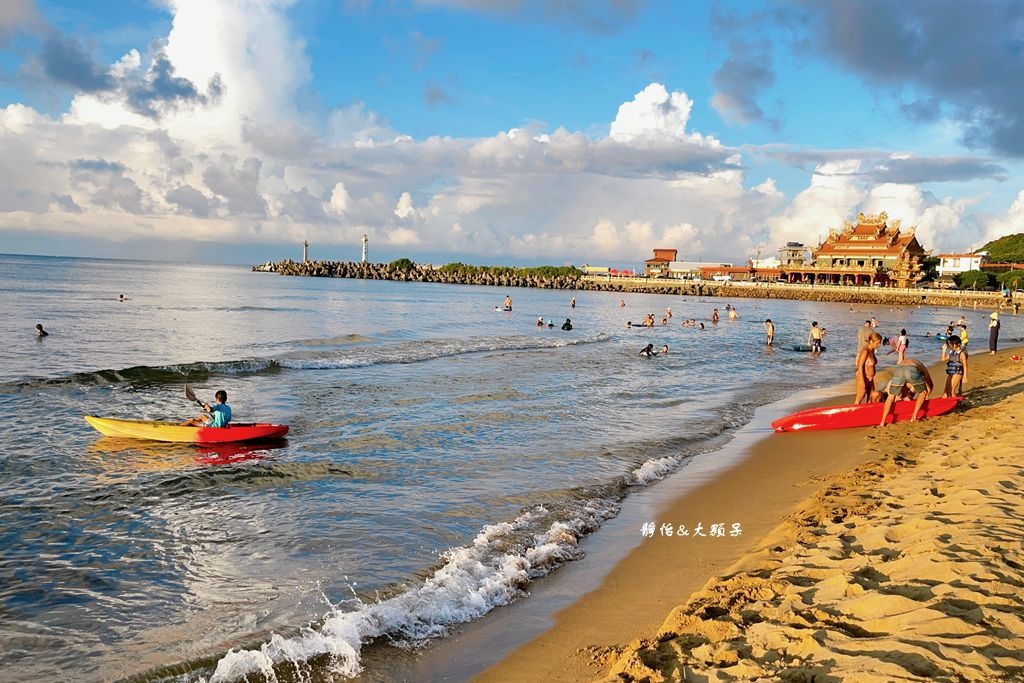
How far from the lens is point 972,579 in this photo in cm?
470

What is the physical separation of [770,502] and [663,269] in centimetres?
13663

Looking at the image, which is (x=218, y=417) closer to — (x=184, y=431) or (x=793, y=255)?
(x=184, y=431)

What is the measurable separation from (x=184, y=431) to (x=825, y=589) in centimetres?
1132

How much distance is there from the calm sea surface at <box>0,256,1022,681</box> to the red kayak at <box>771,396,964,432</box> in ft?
4.71

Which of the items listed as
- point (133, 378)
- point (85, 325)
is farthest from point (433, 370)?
point (85, 325)

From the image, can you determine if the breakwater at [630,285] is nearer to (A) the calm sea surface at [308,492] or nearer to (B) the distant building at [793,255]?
(B) the distant building at [793,255]

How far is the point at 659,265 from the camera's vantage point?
464 feet

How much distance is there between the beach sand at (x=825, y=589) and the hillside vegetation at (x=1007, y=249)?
138195 mm

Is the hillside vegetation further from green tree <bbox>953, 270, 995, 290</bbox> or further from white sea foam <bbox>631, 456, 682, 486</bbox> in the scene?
white sea foam <bbox>631, 456, 682, 486</bbox>

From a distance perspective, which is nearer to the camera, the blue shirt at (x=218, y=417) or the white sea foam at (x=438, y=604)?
the white sea foam at (x=438, y=604)

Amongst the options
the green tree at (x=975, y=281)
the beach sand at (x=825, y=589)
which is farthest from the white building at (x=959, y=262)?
the beach sand at (x=825, y=589)

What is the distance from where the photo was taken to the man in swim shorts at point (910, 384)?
1272 centimetres

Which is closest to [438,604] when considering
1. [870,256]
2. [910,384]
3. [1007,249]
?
[910,384]

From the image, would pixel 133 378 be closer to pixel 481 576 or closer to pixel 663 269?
pixel 481 576
